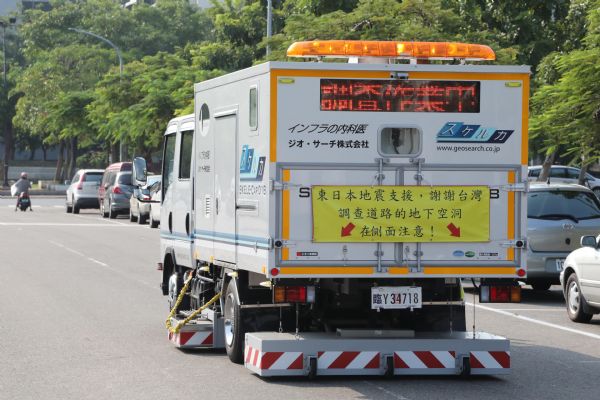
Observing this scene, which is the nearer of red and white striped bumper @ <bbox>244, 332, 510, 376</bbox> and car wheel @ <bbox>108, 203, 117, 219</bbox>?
red and white striped bumper @ <bbox>244, 332, 510, 376</bbox>

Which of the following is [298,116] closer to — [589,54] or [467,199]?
[467,199]

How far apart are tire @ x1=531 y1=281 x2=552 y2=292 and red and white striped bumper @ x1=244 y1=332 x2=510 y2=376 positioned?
8.32 metres

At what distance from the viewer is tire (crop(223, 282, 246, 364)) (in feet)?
36.8

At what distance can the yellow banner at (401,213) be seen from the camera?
10.4m

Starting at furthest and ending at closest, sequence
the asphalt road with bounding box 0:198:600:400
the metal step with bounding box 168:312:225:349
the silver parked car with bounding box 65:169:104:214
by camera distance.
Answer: the silver parked car with bounding box 65:169:104:214 < the metal step with bounding box 168:312:225:349 < the asphalt road with bounding box 0:198:600:400

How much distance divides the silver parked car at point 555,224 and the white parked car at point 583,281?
187cm

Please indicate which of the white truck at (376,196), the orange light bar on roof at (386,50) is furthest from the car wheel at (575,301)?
the orange light bar on roof at (386,50)

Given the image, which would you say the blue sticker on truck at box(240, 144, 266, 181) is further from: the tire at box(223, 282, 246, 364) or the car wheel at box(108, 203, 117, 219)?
the car wheel at box(108, 203, 117, 219)

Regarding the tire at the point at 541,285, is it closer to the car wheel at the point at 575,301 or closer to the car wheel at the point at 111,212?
the car wheel at the point at 575,301

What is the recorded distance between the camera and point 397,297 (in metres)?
10.6

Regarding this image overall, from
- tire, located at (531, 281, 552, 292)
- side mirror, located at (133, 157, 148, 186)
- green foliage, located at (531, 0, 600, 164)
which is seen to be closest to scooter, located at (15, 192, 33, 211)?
green foliage, located at (531, 0, 600, 164)

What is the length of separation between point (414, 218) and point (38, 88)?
69.4 metres

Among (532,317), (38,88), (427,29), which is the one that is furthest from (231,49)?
(532,317)

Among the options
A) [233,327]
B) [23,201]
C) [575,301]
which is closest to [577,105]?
[575,301]
